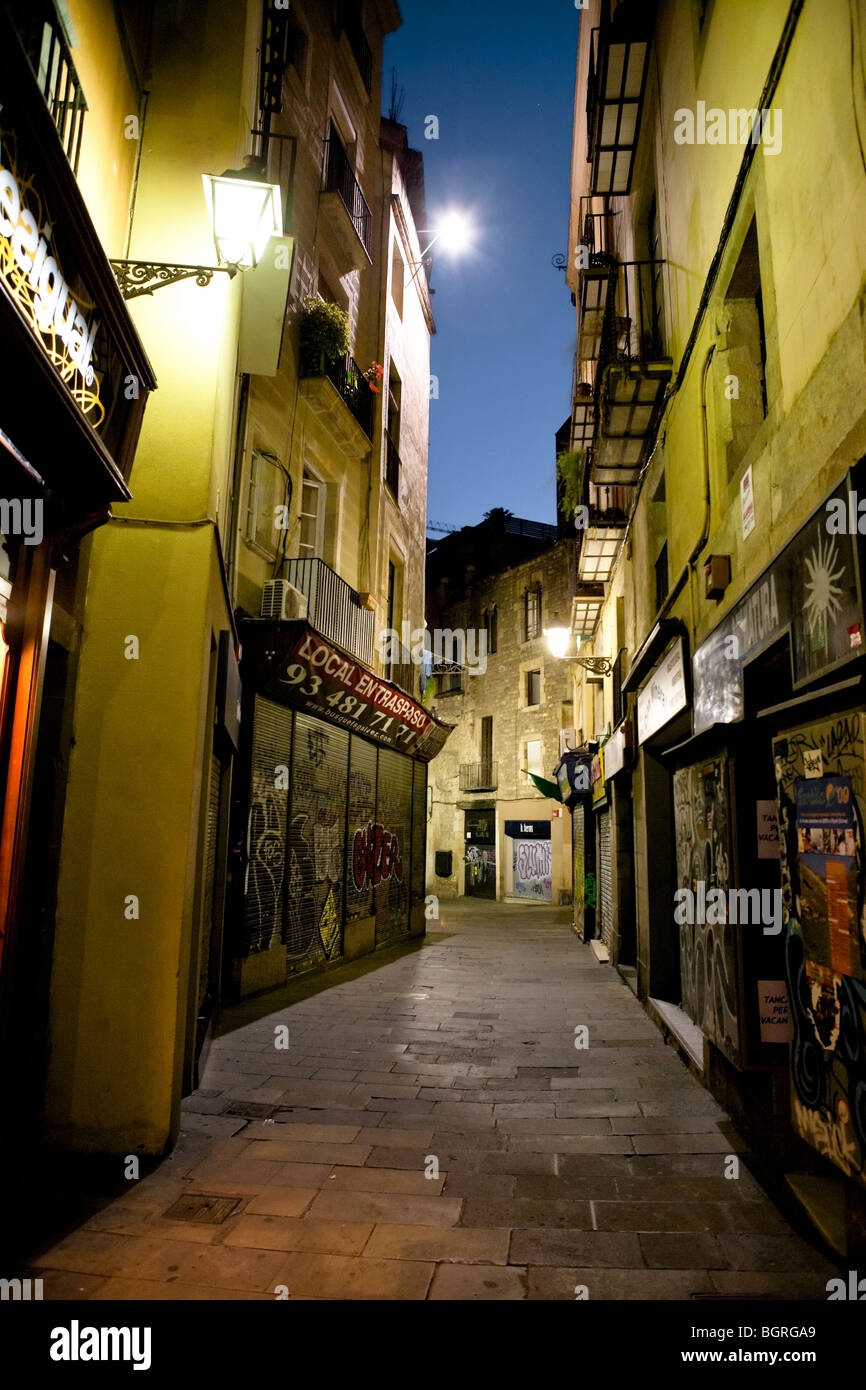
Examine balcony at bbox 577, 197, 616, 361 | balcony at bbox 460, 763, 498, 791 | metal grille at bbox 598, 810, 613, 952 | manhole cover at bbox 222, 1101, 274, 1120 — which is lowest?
manhole cover at bbox 222, 1101, 274, 1120

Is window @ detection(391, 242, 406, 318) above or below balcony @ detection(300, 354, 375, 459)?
above

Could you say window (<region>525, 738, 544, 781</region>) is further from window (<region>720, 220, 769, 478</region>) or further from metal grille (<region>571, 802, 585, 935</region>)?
window (<region>720, 220, 769, 478</region>)

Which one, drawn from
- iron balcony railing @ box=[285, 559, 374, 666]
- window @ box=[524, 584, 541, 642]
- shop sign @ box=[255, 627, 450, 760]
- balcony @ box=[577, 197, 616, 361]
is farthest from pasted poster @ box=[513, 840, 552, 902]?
balcony @ box=[577, 197, 616, 361]

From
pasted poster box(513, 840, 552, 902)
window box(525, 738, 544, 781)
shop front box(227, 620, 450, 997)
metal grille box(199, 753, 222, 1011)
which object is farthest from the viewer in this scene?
window box(525, 738, 544, 781)

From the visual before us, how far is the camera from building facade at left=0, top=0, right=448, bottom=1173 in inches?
181

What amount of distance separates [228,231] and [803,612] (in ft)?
16.1

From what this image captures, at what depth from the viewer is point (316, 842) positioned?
1115cm

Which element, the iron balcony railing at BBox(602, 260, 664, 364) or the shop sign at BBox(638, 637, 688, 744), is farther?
the iron balcony railing at BBox(602, 260, 664, 364)

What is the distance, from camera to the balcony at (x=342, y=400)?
1195cm

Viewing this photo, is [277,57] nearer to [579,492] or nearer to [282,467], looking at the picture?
[282,467]

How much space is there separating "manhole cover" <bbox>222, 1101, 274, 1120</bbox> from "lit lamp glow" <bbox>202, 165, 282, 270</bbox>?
6.31 metres

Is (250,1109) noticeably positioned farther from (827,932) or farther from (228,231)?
(228,231)

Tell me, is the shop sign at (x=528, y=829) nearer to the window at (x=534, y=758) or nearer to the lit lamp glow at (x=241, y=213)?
the window at (x=534, y=758)

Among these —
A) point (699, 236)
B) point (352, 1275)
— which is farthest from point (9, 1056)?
point (699, 236)
